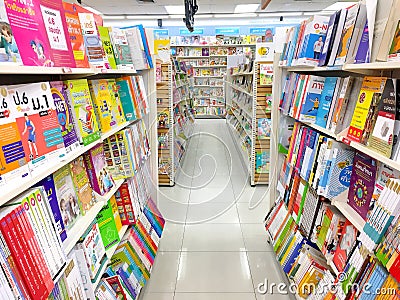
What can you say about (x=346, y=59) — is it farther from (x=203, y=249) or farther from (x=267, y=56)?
(x=267, y=56)

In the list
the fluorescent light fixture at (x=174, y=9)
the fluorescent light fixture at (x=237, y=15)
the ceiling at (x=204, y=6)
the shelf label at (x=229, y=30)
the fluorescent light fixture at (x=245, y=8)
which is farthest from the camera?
the shelf label at (x=229, y=30)

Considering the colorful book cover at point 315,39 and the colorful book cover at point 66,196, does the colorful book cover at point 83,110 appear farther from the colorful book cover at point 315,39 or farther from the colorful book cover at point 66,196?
the colorful book cover at point 315,39

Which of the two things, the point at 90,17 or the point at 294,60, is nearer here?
the point at 90,17

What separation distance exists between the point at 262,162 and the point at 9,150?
4.20 metres

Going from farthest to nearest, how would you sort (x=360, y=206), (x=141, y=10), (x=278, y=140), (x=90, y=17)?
(x=141, y=10) → (x=278, y=140) → (x=90, y=17) → (x=360, y=206)

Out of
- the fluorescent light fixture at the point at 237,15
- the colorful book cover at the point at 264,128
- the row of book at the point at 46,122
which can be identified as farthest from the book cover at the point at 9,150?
the fluorescent light fixture at the point at 237,15

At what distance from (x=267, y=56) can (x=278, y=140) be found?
1.92 meters


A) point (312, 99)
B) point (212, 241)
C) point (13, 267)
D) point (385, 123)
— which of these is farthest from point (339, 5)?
point (13, 267)

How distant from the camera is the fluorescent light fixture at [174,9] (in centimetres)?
1030

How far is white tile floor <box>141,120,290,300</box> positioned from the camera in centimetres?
282

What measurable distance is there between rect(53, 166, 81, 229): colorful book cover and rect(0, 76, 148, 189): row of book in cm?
13

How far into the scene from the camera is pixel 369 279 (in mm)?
1567

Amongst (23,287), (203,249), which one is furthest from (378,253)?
(203,249)
